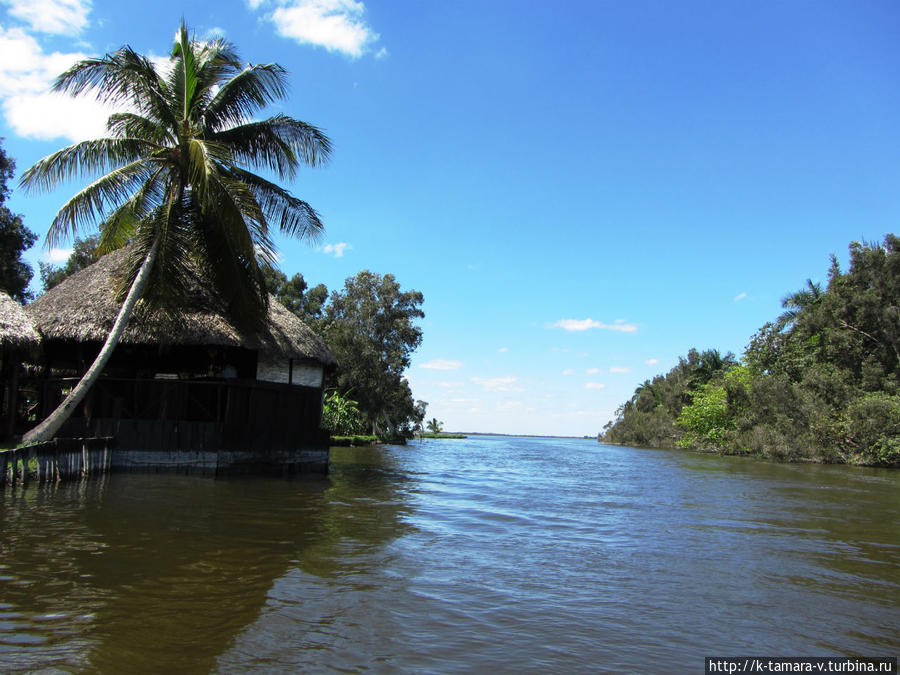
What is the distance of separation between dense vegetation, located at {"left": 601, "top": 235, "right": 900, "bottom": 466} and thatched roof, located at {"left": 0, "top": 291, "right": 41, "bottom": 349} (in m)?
36.1

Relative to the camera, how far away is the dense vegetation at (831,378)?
32.1 m

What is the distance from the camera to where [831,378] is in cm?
3494

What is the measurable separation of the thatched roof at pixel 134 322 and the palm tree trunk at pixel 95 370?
1.27 metres

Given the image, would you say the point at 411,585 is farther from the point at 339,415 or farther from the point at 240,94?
the point at 339,415

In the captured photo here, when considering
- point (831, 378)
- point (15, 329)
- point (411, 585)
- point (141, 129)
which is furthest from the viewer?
point (831, 378)

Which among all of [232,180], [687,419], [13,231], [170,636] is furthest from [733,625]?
[687,419]

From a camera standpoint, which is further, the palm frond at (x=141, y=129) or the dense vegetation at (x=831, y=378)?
the dense vegetation at (x=831, y=378)

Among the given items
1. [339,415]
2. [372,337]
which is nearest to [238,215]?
[339,415]

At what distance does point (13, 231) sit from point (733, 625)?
30.7 meters

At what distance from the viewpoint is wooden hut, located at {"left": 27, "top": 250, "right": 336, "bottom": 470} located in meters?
14.3

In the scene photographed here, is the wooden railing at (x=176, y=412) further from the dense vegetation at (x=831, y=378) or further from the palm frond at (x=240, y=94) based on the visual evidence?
the dense vegetation at (x=831, y=378)

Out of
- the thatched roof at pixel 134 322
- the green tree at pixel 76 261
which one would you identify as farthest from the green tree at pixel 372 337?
the thatched roof at pixel 134 322

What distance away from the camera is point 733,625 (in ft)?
17.7

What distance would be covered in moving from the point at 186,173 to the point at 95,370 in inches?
192
